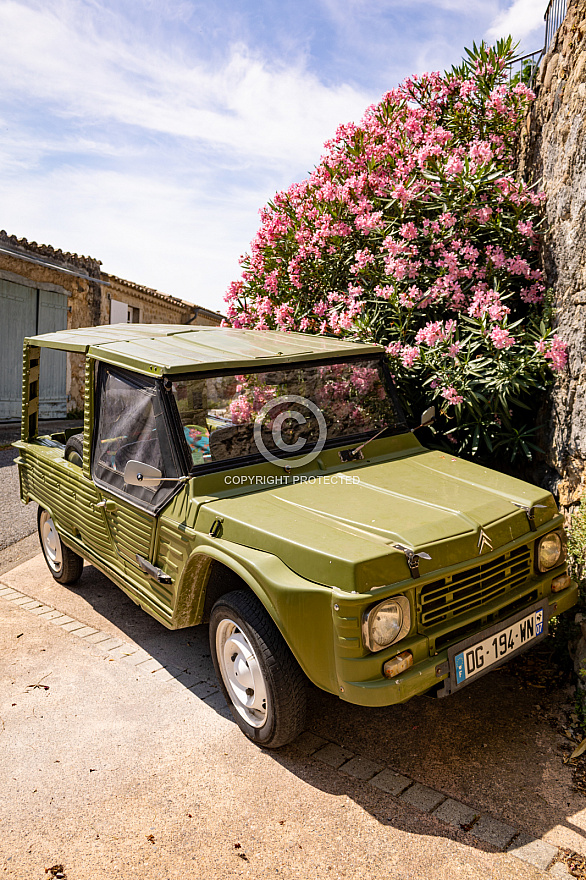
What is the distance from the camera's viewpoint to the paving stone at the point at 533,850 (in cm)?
237

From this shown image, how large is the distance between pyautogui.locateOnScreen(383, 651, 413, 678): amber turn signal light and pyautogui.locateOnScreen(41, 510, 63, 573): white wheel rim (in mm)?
3408

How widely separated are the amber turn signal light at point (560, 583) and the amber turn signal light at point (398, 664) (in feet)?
3.77

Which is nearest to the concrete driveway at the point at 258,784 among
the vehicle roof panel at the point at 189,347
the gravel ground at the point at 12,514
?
the vehicle roof panel at the point at 189,347

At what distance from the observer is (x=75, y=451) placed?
15.0 ft

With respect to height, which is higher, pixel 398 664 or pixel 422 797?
pixel 398 664

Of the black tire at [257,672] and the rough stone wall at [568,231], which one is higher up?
the rough stone wall at [568,231]

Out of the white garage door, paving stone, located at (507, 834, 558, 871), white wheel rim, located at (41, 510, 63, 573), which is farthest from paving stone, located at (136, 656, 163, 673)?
the white garage door

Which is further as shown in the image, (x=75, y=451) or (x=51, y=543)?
(x=51, y=543)

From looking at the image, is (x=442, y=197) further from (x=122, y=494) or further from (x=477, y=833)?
(x=477, y=833)

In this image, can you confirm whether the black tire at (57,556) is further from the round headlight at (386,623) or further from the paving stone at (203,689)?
the round headlight at (386,623)

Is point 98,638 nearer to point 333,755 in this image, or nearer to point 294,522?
point 333,755

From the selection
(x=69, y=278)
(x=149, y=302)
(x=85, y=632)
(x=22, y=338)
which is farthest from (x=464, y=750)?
(x=149, y=302)

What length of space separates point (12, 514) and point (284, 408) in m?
4.88

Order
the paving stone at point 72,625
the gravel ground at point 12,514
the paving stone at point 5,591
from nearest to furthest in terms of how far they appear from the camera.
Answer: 1. the paving stone at point 72,625
2. the paving stone at point 5,591
3. the gravel ground at point 12,514
